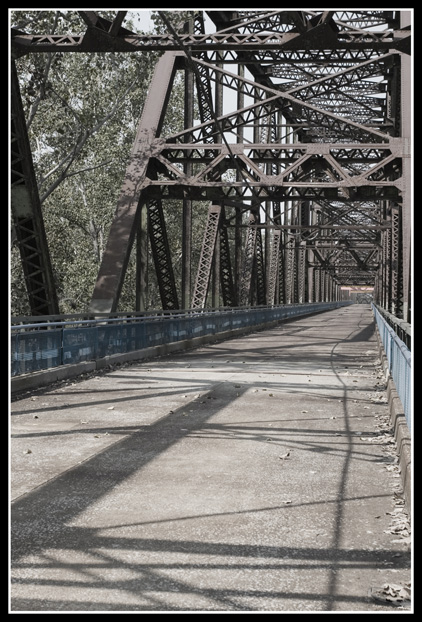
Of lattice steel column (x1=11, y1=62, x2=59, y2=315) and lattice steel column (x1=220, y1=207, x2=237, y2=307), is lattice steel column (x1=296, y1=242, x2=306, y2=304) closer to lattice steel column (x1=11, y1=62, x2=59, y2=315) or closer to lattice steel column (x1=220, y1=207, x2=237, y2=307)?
lattice steel column (x1=220, y1=207, x2=237, y2=307)

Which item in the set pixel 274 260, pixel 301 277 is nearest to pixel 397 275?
pixel 274 260

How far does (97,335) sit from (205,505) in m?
12.0

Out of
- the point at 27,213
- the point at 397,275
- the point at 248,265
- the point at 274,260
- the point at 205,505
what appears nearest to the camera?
the point at 205,505

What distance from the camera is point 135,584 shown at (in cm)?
498

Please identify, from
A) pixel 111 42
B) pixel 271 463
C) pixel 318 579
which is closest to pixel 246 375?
pixel 111 42

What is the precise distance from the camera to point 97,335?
18.6 m

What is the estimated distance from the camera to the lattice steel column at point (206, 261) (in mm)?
30109

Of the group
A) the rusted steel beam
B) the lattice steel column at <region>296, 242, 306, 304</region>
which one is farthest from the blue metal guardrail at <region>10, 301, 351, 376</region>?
the lattice steel column at <region>296, 242, 306, 304</region>

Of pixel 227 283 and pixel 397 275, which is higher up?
pixel 397 275

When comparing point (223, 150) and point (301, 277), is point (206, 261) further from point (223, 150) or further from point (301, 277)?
point (301, 277)

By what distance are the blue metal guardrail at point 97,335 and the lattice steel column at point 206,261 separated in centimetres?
51

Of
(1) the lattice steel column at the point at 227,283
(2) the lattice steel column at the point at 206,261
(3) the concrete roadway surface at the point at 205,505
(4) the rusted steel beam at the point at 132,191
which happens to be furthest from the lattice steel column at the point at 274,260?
(3) the concrete roadway surface at the point at 205,505

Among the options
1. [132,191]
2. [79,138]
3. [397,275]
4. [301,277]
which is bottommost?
[397,275]

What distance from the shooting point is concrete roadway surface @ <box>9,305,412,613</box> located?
4902 millimetres
